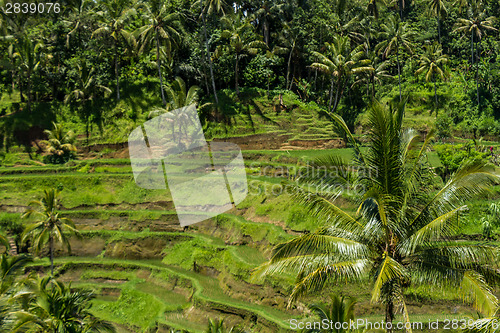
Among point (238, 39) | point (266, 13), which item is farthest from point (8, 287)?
point (266, 13)

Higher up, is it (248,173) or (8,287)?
(8,287)

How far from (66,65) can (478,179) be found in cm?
4326

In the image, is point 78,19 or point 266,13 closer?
point 266,13

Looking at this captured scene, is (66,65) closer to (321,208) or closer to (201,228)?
(201,228)

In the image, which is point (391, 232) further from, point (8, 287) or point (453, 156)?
point (453, 156)

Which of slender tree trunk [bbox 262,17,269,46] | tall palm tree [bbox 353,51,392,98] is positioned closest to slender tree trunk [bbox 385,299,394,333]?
tall palm tree [bbox 353,51,392,98]

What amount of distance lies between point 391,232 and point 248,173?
20.6 m

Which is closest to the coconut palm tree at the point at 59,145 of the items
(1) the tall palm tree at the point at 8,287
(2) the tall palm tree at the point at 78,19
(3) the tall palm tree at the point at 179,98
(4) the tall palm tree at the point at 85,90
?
(4) the tall palm tree at the point at 85,90

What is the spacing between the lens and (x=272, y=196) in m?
25.7

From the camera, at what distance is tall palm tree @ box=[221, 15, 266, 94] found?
37312mm

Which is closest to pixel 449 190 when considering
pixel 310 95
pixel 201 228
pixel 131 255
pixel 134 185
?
pixel 201 228

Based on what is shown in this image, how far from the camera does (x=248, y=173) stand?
29.4 metres

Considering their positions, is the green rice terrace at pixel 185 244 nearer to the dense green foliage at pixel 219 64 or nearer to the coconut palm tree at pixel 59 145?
the coconut palm tree at pixel 59 145

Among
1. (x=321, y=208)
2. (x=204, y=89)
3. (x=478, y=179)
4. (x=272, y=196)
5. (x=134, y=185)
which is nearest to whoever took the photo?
(x=478, y=179)
